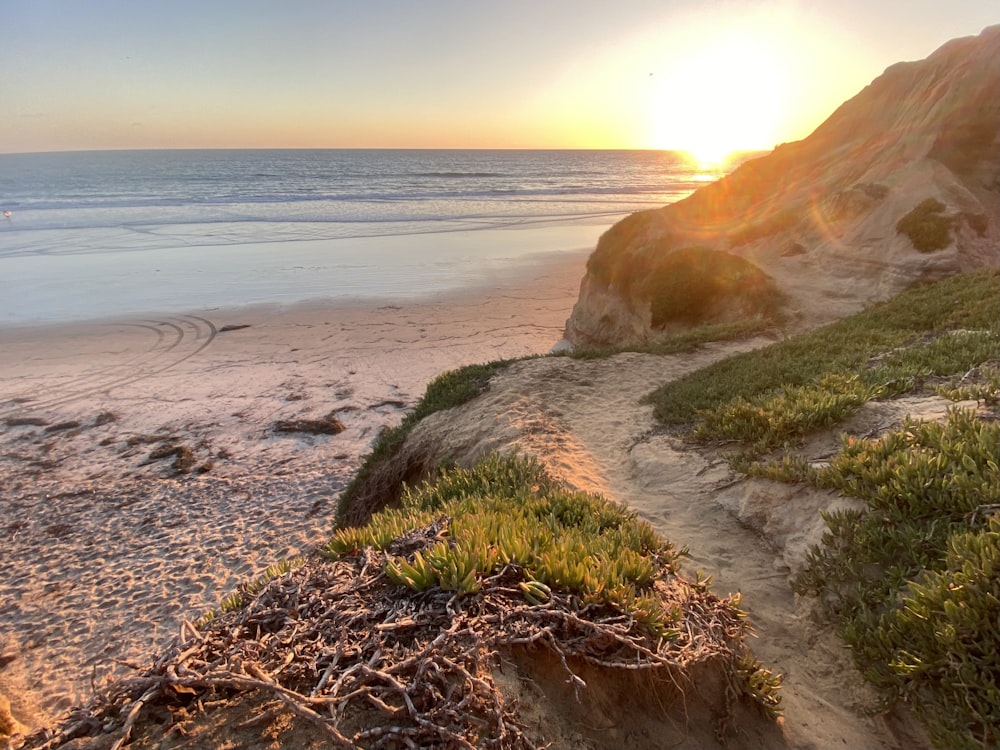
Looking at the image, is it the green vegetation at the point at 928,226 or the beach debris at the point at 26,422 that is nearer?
the beach debris at the point at 26,422

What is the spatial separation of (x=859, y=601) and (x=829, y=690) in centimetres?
57

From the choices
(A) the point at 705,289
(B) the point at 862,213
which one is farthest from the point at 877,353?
(B) the point at 862,213

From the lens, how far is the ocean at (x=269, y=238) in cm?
2142

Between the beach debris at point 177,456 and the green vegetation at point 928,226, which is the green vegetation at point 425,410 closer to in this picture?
the beach debris at point 177,456

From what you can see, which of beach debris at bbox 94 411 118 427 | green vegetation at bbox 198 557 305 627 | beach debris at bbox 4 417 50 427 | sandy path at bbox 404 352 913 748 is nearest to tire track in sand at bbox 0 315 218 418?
beach debris at bbox 4 417 50 427

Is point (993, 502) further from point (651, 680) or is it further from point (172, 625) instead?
point (172, 625)

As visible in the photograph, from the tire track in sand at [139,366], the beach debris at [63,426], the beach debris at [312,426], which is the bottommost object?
the beach debris at [312,426]

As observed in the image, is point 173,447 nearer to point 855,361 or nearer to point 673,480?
point 673,480

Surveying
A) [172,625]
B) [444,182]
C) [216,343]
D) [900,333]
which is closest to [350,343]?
[216,343]

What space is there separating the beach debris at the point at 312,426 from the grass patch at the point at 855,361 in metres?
6.59

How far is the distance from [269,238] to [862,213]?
92.9ft

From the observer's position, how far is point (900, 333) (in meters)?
8.35

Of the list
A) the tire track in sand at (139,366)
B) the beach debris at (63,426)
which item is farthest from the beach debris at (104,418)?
the tire track in sand at (139,366)

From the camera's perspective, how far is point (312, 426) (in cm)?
1173
